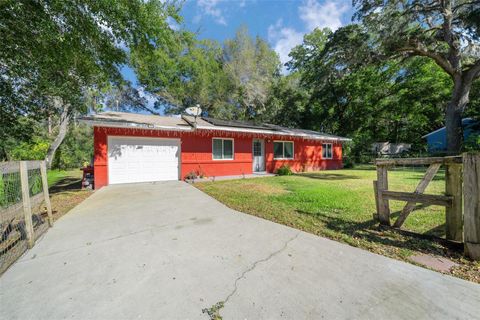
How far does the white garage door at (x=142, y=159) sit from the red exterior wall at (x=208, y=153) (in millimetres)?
242

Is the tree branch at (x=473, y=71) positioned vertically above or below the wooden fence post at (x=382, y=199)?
above

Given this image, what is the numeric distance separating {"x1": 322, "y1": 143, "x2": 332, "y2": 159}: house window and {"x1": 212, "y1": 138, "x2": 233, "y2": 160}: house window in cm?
816

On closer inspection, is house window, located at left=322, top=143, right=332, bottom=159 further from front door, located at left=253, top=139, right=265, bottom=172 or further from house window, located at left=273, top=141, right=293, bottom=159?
front door, located at left=253, top=139, right=265, bottom=172

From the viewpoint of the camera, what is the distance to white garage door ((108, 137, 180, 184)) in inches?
359

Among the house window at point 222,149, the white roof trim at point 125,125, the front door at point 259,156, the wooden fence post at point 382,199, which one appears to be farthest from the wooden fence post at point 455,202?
the front door at point 259,156

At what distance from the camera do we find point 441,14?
484 inches

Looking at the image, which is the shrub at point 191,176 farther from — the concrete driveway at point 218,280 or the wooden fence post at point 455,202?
the wooden fence post at point 455,202

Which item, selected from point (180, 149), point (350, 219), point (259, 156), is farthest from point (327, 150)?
point (350, 219)

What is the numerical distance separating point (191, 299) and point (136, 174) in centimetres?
873

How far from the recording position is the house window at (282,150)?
13911 millimetres

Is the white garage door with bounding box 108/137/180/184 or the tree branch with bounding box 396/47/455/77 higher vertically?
the tree branch with bounding box 396/47/455/77

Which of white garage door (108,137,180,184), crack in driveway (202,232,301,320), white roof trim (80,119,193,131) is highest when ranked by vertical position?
white roof trim (80,119,193,131)

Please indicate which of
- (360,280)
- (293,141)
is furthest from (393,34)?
(360,280)

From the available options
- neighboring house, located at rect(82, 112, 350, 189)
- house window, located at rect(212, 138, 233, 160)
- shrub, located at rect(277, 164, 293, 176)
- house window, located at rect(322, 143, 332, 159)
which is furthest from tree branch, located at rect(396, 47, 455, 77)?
house window, located at rect(212, 138, 233, 160)
